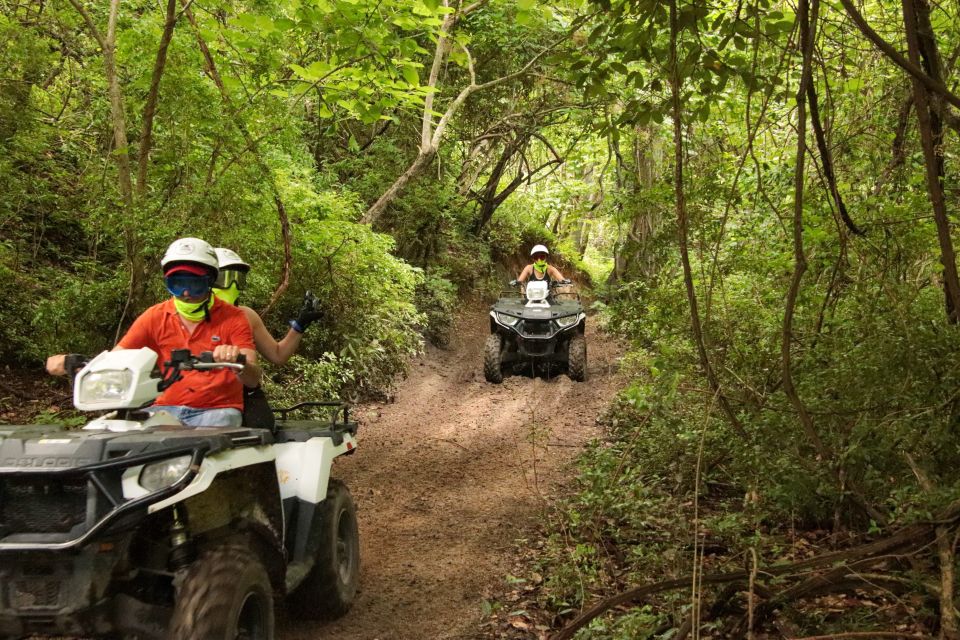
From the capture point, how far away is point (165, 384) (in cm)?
285

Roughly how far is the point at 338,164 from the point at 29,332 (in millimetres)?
6041

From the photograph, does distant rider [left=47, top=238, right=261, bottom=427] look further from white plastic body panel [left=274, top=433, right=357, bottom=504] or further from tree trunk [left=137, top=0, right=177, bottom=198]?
tree trunk [left=137, top=0, right=177, bottom=198]

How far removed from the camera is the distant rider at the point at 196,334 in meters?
3.33

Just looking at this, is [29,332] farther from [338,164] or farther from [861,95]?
[861,95]

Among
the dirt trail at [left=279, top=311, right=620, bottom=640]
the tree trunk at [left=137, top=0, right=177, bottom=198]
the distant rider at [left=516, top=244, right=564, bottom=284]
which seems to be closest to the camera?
the dirt trail at [left=279, top=311, right=620, bottom=640]

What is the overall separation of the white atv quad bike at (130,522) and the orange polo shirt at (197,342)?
412 mm

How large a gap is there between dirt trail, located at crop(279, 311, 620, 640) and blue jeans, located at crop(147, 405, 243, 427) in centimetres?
120

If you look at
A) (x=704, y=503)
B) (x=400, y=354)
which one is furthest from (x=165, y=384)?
(x=400, y=354)

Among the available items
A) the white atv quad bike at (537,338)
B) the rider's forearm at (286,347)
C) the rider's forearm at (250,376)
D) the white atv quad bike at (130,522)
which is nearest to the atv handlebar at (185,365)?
Answer: the white atv quad bike at (130,522)

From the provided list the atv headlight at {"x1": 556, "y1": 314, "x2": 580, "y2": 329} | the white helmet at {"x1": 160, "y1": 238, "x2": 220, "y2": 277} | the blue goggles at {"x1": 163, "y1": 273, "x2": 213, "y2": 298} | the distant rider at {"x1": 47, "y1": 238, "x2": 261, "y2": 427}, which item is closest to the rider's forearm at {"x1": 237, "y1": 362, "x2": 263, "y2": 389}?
the distant rider at {"x1": 47, "y1": 238, "x2": 261, "y2": 427}

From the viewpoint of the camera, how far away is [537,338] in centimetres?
1053

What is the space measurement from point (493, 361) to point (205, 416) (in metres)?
7.50

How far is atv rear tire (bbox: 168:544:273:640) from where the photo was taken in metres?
2.31

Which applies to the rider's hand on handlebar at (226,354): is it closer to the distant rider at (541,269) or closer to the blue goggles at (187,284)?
the blue goggles at (187,284)
